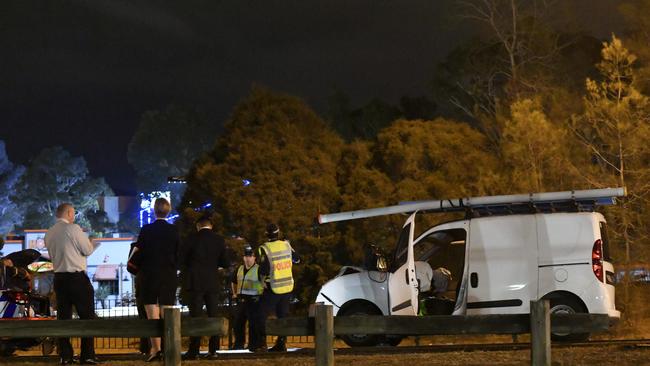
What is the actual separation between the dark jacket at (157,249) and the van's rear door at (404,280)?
4006 millimetres

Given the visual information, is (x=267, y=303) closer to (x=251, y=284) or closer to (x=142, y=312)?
(x=251, y=284)

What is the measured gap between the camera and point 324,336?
881cm

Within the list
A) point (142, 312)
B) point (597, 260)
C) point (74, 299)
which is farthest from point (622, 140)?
point (74, 299)

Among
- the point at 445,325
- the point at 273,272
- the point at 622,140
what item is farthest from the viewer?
the point at 622,140

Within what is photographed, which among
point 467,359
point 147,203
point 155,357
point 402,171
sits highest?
point 147,203

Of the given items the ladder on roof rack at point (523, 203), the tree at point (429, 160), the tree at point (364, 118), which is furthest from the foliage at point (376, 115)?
the ladder on roof rack at point (523, 203)

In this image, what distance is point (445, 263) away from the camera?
1596cm

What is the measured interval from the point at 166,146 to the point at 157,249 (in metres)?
63.3

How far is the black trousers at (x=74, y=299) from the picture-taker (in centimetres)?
1003

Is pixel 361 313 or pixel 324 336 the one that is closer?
pixel 324 336

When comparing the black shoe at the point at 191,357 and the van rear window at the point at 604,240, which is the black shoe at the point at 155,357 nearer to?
the black shoe at the point at 191,357

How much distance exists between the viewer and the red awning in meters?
49.7

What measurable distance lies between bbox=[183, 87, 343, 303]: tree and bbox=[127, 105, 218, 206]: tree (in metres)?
47.6

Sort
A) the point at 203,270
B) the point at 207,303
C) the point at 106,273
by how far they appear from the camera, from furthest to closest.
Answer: the point at 106,273 < the point at 207,303 < the point at 203,270
